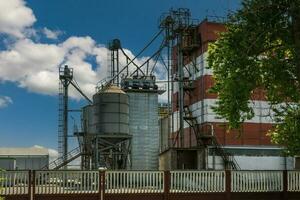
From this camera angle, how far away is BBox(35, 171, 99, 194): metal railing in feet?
102

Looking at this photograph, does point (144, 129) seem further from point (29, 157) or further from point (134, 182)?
point (134, 182)

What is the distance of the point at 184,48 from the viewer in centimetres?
5669

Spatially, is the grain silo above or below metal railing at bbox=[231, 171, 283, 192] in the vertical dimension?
above

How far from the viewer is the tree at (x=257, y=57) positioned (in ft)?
88.6

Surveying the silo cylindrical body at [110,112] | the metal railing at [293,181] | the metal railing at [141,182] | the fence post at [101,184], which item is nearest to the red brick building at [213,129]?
the silo cylindrical body at [110,112]

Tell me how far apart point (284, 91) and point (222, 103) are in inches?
125

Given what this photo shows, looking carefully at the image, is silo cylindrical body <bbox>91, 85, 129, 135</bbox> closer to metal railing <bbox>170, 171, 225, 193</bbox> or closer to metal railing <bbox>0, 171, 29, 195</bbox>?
metal railing <bbox>170, 171, 225, 193</bbox>

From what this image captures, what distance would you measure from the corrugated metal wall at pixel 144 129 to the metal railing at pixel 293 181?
25.3m

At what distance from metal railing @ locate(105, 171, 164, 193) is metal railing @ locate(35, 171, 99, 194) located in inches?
32.0

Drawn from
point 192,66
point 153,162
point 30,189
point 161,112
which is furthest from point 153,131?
point 30,189

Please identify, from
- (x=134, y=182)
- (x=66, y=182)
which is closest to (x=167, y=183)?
(x=134, y=182)

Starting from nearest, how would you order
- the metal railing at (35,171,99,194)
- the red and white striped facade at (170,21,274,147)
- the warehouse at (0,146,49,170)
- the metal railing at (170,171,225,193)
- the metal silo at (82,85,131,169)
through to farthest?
the metal railing at (35,171,99,194) < the metal railing at (170,171,225,193) < the metal silo at (82,85,131,169) < the red and white striped facade at (170,21,274,147) < the warehouse at (0,146,49,170)

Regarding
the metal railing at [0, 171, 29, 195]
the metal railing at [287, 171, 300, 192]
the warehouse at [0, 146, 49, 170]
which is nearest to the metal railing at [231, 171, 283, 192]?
the metal railing at [287, 171, 300, 192]

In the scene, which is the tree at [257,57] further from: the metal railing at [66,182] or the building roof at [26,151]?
the building roof at [26,151]
